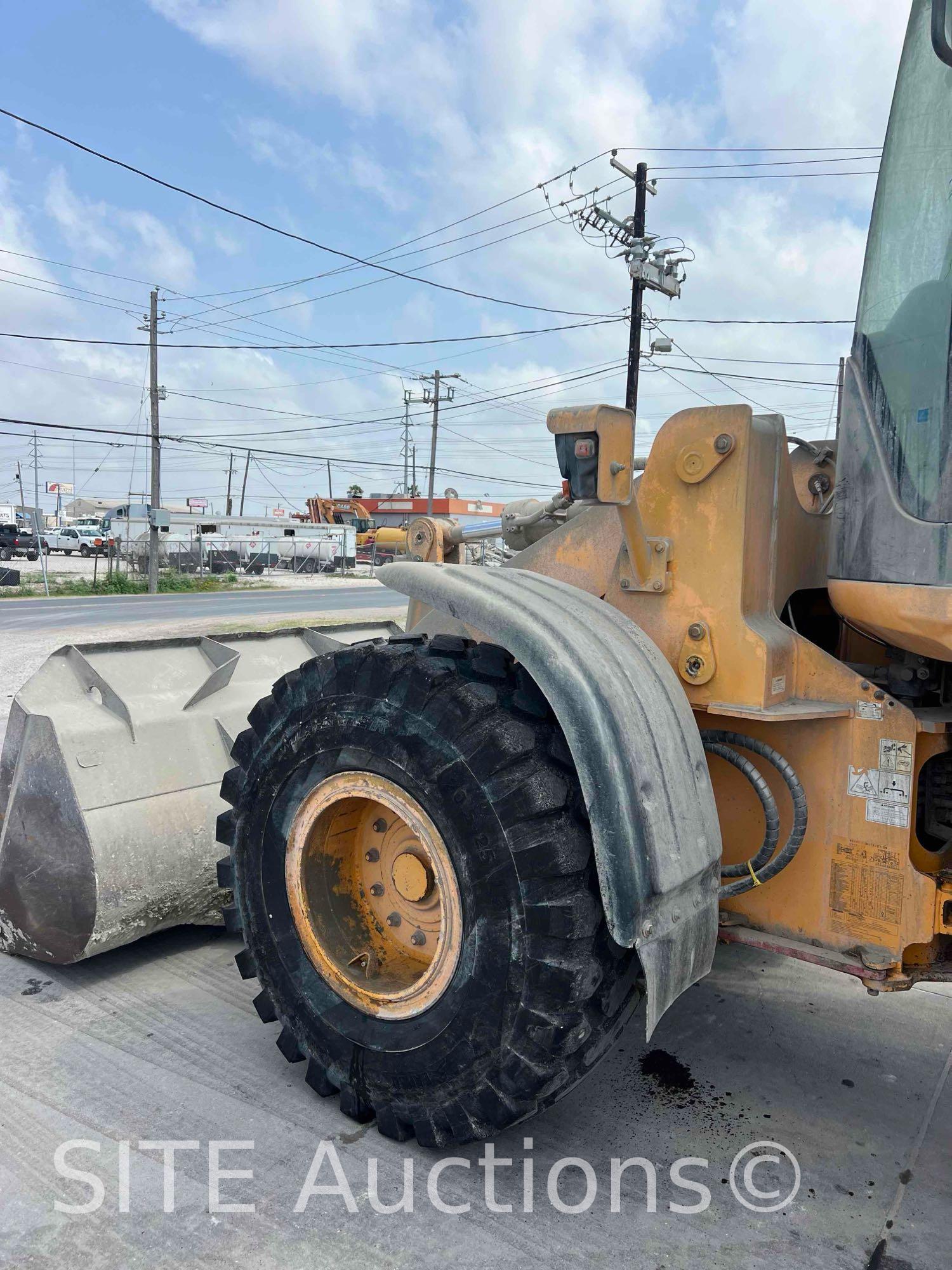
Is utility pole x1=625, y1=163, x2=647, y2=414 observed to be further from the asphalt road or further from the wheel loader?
the wheel loader

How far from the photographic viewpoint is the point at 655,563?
265 cm

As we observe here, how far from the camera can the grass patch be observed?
27453mm

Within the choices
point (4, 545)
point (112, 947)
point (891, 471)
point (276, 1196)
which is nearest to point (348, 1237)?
point (276, 1196)

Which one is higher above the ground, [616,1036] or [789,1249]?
[616,1036]

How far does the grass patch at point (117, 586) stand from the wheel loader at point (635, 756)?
83.9 feet

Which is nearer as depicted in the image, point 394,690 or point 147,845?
point 394,690

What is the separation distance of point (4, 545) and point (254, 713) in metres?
43.5

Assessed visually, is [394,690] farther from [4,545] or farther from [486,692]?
[4,545]

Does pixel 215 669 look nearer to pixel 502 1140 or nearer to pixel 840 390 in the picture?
pixel 502 1140

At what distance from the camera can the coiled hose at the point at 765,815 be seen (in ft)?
8.00

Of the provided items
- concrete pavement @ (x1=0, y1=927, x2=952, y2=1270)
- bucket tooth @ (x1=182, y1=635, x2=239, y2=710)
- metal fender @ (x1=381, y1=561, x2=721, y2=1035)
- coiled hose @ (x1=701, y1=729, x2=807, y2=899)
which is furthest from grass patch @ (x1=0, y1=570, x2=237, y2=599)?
coiled hose @ (x1=701, y1=729, x2=807, y2=899)

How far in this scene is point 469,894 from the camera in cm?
240

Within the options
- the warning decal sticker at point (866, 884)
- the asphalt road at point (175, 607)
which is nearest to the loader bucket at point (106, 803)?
the warning decal sticker at point (866, 884)

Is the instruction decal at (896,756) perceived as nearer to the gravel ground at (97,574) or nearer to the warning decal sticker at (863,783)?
the warning decal sticker at (863,783)
